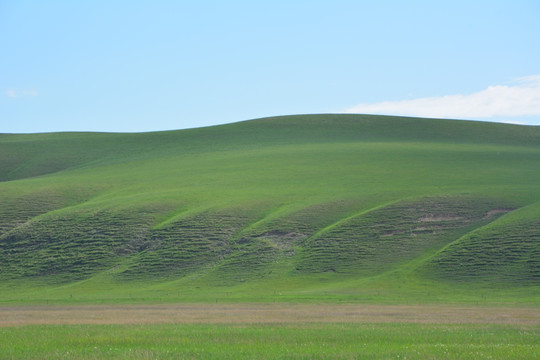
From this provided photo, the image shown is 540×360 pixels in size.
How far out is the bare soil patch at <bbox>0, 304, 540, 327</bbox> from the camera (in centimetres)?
3042

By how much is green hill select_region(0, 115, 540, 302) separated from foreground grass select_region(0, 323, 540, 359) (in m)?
21.4

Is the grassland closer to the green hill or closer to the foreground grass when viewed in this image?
the foreground grass

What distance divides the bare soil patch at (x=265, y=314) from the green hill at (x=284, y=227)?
800 cm

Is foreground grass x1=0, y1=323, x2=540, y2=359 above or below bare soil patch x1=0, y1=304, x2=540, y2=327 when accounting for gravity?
above

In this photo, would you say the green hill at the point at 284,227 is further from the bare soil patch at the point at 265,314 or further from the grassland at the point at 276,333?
the grassland at the point at 276,333

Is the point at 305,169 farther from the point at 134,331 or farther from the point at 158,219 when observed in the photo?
the point at 134,331

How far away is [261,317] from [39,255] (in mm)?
44337

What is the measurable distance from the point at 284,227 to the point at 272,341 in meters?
49.0

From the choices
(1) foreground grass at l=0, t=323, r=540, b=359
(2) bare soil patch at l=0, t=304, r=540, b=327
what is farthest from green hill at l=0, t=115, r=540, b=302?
(1) foreground grass at l=0, t=323, r=540, b=359

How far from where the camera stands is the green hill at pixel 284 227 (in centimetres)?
5562

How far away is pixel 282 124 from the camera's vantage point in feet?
500

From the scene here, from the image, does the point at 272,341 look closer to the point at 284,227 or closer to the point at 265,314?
the point at 265,314

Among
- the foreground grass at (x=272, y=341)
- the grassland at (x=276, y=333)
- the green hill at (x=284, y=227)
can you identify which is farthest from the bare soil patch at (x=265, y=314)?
the green hill at (x=284, y=227)

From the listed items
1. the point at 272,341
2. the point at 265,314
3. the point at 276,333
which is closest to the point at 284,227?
the point at 265,314
